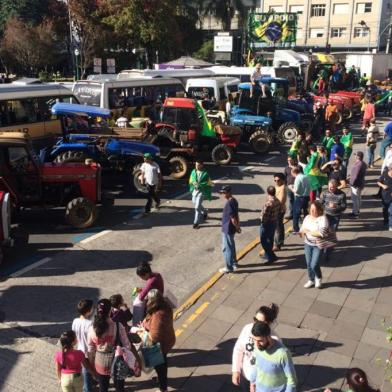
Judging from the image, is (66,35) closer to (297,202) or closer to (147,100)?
(147,100)

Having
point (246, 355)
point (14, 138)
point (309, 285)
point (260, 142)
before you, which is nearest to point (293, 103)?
point (260, 142)

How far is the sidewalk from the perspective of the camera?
6375 mm

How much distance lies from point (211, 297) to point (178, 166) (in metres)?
7.96

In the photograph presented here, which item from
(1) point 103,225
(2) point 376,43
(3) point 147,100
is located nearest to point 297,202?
(1) point 103,225

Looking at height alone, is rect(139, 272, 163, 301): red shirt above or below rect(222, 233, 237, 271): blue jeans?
above

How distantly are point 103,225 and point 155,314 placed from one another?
21.3ft

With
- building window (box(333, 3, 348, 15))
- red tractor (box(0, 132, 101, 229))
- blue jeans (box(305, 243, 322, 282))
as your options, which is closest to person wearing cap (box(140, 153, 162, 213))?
red tractor (box(0, 132, 101, 229))

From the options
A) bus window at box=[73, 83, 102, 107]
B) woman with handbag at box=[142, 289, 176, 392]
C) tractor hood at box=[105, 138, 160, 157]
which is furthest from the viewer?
bus window at box=[73, 83, 102, 107]

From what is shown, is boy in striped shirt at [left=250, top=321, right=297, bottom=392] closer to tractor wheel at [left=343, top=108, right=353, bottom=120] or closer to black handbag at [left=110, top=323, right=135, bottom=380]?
black handbag at [left=110, top=323, right=135, bottom=380]

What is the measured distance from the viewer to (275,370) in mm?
4727

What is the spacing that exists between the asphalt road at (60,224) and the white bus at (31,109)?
384cm

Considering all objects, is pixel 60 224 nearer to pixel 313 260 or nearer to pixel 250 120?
pixel 313 260

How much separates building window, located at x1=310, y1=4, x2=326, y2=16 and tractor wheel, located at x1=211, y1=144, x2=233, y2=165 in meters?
64.1

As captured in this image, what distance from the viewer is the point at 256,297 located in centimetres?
831
